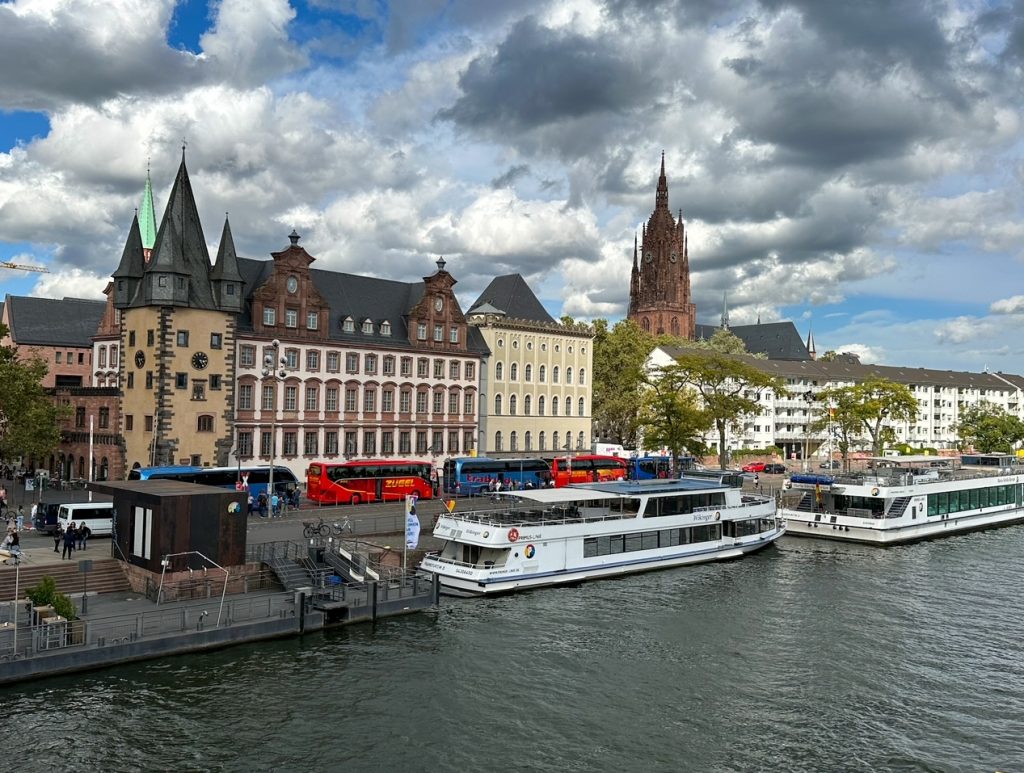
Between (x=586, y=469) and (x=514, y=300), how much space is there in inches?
1056

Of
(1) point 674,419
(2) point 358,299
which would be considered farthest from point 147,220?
(1) point 674,419

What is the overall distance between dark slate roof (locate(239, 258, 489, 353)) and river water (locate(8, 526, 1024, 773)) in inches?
1730

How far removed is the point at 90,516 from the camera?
49.2 metres

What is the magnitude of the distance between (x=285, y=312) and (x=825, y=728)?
60687 mm

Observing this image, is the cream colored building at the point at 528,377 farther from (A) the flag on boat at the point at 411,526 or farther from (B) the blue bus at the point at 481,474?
(A) the flag on boat at the point at 411,526

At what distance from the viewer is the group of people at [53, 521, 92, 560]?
42.7 meters

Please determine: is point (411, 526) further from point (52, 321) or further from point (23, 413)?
point (52, 321)

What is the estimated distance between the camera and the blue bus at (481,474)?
76500 millimetres

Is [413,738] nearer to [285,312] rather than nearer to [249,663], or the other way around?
[249,663]

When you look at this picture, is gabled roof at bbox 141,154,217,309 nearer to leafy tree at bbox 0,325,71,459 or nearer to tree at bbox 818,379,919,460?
leafy tree at bbox 0,325,71,459

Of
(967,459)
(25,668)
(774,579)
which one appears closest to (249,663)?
(25,668)

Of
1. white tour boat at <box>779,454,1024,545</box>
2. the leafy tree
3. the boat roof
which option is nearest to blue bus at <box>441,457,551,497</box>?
the boat roof

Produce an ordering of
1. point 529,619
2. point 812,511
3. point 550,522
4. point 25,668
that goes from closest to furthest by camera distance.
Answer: point 25,668 → point 529,619 → point 550,522 → point 812,511

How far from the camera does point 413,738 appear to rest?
27.9 meters
